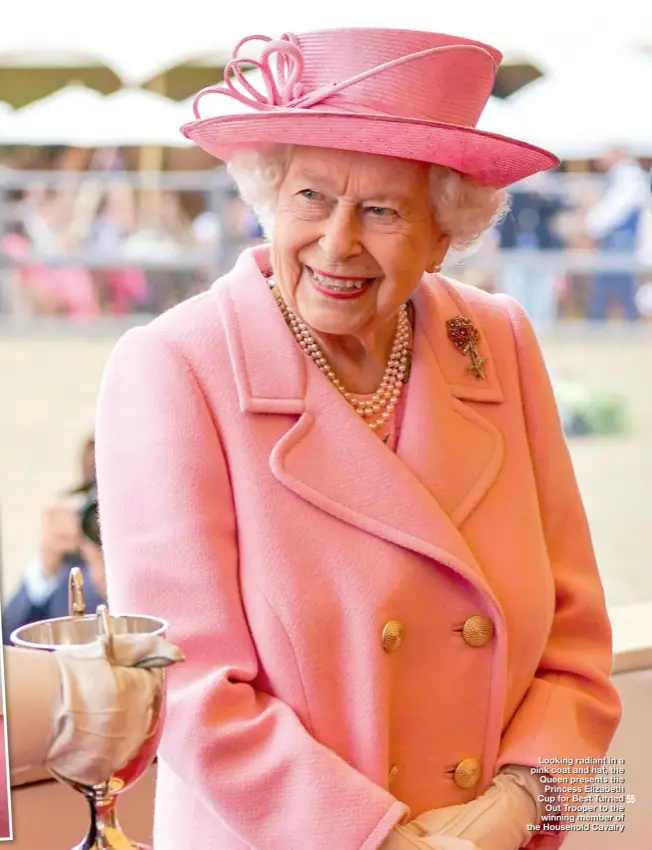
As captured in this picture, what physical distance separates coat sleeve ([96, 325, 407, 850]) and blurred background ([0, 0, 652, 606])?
2.84 meters

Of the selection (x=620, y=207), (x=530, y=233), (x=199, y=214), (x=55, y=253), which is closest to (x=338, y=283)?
(x=199, y=214)

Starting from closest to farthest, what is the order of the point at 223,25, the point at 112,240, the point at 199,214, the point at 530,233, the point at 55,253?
the point at 223,25 → the point at 199,214 → the point at 112,240 → the point at 530,233 → the point at 55,253

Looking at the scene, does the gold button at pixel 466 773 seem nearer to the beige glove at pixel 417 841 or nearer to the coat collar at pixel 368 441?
the beige glove at pixel 417 841

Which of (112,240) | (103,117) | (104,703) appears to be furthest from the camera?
(112,240)

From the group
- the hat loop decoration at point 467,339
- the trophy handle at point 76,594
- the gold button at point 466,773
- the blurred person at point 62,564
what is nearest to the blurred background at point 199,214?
the blurred person at point 62,564

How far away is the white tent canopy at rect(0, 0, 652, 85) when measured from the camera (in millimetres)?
4668

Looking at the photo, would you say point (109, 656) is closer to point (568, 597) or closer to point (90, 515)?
point (568, 597)

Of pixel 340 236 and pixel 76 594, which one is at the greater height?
pixel 340 236

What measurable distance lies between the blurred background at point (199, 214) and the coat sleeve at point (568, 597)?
2.75m

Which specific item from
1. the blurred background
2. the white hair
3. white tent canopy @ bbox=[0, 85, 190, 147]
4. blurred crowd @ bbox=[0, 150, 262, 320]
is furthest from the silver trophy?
blurred crowd @ bbox=[0, 150, 262, 320]

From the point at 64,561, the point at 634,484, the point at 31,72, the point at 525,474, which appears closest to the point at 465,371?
the point at 525,474

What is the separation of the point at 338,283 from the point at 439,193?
7.7 inches

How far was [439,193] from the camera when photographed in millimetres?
1526

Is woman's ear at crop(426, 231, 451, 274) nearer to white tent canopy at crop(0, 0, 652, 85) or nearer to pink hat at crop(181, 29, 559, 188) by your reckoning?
pink hat at crop(181, 29, 559, 188)
